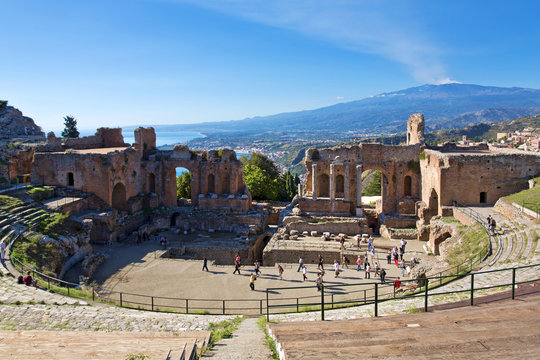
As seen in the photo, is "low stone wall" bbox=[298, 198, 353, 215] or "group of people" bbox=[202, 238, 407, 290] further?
"low stone wall" bbox=[298, 198, 353, 215]

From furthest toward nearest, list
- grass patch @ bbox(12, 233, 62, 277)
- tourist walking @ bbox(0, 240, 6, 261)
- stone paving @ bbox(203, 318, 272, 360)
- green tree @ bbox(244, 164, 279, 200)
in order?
green tree @ bbox(244, 164, 279, 200)
grass patch @ bbox(12, 233, 62, 277)
tourist walking @ bbox(0, 240, 6, 261)
stone paving @ bbox(203, 318, 272, 360)

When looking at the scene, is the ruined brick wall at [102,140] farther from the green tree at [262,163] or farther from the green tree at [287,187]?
the green tree at [287,187]

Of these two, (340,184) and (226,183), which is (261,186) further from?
(340,184)

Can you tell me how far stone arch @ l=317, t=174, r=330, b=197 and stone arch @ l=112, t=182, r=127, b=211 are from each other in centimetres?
1620

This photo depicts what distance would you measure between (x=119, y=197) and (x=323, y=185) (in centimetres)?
1711

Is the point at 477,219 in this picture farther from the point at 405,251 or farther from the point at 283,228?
the point at 283,228

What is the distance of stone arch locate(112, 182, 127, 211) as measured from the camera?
31672mm

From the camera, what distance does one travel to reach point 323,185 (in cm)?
3588

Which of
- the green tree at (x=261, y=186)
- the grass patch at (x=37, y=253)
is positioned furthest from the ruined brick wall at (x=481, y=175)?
the grass patch at (x=37, y=253)

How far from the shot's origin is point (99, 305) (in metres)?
15.1

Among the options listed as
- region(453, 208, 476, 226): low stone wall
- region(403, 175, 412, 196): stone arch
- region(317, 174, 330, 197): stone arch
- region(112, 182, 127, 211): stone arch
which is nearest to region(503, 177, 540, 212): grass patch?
region(453, 208, 476, 226): low stone wall

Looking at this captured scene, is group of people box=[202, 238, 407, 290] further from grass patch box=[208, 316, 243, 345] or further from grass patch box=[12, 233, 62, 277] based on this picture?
grass patch box=[12, 233, 62, 277]

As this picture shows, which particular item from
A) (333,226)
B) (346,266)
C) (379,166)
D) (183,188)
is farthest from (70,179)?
(379,166)

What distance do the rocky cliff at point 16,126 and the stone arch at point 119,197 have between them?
83.9 feet
